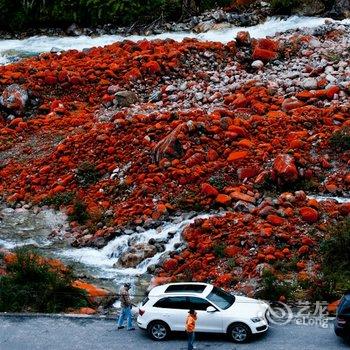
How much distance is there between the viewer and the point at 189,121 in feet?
85.6

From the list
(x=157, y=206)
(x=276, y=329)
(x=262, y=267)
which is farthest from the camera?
(x=157, y=206)

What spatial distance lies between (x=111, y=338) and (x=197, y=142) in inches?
428

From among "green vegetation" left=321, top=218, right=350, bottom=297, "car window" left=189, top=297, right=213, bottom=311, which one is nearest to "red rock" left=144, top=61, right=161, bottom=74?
"green vegetation" left=321, top=218, right=350, bottom=297

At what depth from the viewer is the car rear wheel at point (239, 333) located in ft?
51.3

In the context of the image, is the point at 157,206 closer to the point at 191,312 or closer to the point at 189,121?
the point at 189,121

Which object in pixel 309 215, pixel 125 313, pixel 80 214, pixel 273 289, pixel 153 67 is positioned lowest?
pixel 80 214

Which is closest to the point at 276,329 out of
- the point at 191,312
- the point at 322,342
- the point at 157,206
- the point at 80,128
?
the point at 322,342

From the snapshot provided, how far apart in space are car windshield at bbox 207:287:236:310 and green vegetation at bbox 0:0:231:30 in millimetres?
29888

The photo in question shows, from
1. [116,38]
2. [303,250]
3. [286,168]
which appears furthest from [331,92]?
[116,38]

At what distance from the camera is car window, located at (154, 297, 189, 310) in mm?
15953

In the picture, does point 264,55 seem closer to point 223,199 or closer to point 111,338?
point 223,199

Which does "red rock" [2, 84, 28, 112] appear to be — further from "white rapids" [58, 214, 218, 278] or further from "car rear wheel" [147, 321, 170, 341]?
"car rear wheel" [147, 321, 170, 341]

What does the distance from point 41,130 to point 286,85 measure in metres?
10.5

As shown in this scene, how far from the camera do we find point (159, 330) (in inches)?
629
